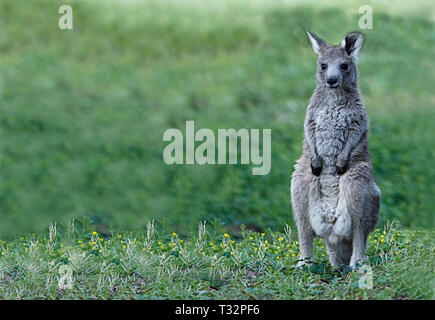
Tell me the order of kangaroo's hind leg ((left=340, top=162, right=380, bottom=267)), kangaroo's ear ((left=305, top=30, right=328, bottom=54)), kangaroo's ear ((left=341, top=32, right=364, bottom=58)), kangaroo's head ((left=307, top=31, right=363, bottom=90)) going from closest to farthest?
kangaroo's hind leg ((left=340, top=162, right=380, bottom=267)), kangaroo's head ((left=307, top=31, right=363, bottom=90)), kangaroo's ear ((left=341, top=32, right=364, bottom=58)), kangaroo's ear ((left=305, top=30, right=328, bottom=54))

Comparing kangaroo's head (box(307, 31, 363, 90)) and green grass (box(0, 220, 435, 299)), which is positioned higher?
kangaroo's head (box(307, 31, 363, 90))

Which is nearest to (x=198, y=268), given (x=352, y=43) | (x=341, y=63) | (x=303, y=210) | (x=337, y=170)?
(x=303, y=210)

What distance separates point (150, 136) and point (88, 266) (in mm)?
5215

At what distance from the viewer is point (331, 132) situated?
289 inches

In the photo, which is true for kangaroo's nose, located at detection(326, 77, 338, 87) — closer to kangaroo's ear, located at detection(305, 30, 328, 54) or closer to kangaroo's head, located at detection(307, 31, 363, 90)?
kangaroo's head, located at detection(307, 31, 363, 90)

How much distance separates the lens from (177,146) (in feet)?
41.9

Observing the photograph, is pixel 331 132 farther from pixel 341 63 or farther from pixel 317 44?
pixel 317 44

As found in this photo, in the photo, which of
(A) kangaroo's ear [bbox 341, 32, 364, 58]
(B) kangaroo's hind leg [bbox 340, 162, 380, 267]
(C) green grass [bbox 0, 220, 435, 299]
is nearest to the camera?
(C) green grass [bbox 0, 220, 435, 299]

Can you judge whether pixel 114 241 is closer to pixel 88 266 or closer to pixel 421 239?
pixel 88 266

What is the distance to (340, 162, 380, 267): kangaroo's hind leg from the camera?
7035 millimetres

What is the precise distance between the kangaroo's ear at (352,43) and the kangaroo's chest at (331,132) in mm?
591

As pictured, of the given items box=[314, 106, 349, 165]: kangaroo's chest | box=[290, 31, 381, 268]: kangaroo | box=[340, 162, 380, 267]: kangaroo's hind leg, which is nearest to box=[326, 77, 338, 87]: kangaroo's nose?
box=[290, 31, 381, 268]: kangaroo

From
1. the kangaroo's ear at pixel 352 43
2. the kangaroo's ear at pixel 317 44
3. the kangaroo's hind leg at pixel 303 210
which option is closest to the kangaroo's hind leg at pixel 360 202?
the kangaroo's hind leg at pixel 303 210

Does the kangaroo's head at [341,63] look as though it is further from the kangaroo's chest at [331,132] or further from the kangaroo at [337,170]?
the kangaroo's chest at [331,132]
